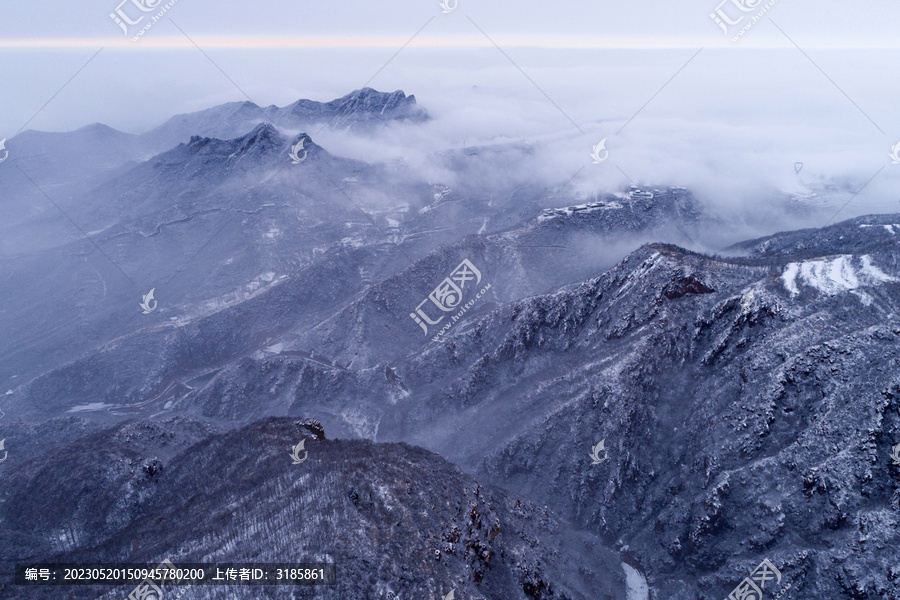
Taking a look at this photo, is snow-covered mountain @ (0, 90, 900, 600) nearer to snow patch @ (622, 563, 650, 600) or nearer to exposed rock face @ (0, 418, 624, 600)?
exposed rock face @ (0, 418, 624, 600)

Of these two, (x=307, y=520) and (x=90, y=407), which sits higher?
(x=307, y=520)

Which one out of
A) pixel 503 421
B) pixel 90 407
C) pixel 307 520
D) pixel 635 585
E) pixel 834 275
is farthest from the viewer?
pixel 90 407

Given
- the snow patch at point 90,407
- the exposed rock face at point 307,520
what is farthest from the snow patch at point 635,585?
the snow patch at point 90,407

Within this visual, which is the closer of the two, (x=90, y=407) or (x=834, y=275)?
(x=834, y=275)

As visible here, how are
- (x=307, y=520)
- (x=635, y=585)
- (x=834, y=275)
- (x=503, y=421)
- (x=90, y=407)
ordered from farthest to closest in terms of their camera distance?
(x=90, y=407) < (x=503, y=421) < (x=834, y=275) < (x=635, y=585) < (x=307, y=520)

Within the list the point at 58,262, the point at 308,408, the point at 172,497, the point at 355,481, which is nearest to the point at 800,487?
the point at 355,481

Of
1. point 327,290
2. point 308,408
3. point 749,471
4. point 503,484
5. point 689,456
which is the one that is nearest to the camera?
point 749,471

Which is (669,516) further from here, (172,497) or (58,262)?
(58,262)

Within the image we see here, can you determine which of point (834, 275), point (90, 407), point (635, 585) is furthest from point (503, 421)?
point (90, 407)

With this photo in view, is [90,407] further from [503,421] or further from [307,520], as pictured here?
[503,421]

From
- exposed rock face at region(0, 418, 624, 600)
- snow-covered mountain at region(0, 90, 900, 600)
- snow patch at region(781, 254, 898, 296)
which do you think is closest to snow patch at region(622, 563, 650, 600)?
snow-covered mountain at region(0, 90, 900, 600)

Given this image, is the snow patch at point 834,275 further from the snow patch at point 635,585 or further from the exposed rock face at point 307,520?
the exposed rock face at point 307,520
